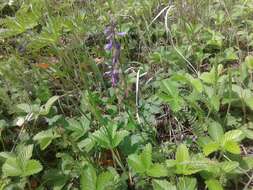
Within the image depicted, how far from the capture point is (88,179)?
4.22 ft

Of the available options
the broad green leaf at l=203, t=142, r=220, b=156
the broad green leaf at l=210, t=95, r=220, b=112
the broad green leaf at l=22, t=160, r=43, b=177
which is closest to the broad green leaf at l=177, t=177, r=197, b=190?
the broad green leaf at l=203, t=142, r=220, b=156

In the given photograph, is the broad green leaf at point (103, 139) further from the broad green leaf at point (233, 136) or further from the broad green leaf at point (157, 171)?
the broad green leaf at point (233, 136)

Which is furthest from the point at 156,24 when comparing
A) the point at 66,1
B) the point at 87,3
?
the point at 66,1

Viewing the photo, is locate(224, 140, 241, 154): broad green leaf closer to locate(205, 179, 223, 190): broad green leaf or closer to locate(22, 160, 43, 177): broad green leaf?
locate(205, 179, 223, 190): broad green leaf

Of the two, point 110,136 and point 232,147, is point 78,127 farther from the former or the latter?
point 232,147

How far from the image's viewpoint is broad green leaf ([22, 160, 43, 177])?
4.28 ft

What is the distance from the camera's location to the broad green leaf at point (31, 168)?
1.31m

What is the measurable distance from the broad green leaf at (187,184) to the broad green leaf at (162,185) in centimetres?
2

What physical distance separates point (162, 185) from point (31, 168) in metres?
0.43

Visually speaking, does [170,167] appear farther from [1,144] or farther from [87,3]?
[87,3]

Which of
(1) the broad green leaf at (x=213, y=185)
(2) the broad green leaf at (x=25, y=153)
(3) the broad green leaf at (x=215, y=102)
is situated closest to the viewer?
(1) the broad green leaf at (x=213, y=185)

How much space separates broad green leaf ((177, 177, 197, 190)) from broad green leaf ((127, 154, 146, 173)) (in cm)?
12

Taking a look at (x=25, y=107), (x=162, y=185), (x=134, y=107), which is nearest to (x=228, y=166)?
(x=162, y=185)

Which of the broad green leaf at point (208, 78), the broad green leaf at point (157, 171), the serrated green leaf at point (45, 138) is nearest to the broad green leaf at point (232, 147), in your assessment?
the broad green leaf at point (157, 171)
